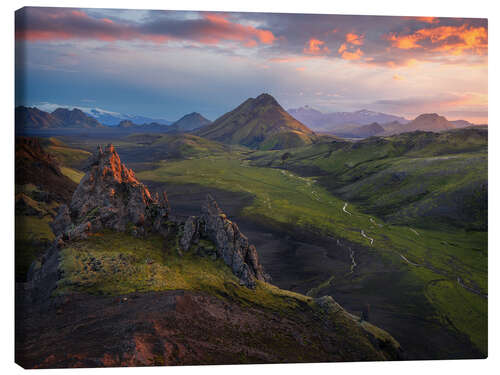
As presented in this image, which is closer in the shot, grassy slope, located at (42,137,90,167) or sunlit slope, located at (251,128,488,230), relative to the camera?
sunlit slope, located at (251,128,488,230)

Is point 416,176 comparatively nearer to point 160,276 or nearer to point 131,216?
point 131,216

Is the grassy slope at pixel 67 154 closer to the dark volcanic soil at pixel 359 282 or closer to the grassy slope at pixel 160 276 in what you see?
the dark volcanic soil at pixel 359 282

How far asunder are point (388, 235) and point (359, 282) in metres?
22.7

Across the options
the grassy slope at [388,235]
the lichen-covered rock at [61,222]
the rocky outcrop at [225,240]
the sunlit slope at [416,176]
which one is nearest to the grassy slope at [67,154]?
the grassy slope at [388,235]

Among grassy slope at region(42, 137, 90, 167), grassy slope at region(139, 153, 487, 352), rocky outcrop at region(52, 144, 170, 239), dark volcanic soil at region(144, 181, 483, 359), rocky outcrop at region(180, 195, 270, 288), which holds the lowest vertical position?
dark volcanic soil at region(144, 181, 483, 359)

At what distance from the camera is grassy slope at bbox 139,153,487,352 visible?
30.1 metres

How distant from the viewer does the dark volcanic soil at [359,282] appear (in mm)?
26812

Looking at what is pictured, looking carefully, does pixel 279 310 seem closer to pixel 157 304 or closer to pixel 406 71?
pixel 157 304

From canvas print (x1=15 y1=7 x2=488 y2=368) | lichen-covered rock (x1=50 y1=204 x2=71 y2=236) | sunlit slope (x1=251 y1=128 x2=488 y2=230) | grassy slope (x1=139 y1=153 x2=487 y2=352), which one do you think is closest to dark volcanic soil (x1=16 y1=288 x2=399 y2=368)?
canvas print (x1=15 y1=7 x2=488 y2=368)

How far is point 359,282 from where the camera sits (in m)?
41.5

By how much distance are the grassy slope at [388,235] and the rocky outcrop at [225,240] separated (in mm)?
18935

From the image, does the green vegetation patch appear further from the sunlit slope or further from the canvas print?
the sunlit slope

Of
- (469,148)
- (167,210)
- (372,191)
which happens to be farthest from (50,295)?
(469,148)

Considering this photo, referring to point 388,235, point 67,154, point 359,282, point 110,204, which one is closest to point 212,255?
Answer: point 110,204
